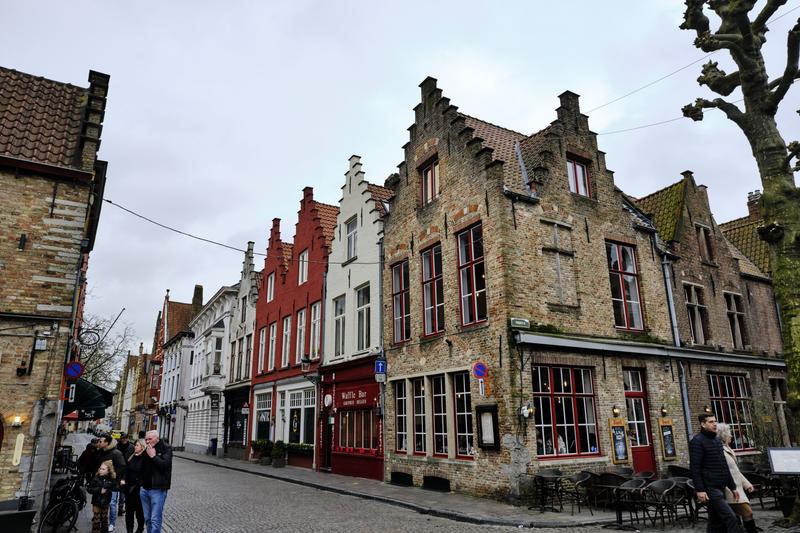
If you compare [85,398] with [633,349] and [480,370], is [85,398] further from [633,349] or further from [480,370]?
[633,349]

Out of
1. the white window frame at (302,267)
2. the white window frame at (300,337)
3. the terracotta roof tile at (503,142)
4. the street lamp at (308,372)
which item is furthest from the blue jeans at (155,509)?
the white window frame at (302,267)

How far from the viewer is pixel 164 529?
10.0 m

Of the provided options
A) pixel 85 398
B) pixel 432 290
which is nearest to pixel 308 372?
pixel 85 398

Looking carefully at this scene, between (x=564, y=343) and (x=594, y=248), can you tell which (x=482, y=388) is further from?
(x=594, y=248)

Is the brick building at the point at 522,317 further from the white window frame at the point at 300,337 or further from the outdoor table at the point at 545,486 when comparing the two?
the white window frame at the point at 300,337

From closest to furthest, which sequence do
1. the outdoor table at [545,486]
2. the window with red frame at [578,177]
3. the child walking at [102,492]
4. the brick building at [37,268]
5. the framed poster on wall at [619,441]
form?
the child walking at [102,492]
the brick building at [37,268]
the outdoor table at [545,486]
the framed poster on wall at [619,441]
the window with red frame at [578,177]

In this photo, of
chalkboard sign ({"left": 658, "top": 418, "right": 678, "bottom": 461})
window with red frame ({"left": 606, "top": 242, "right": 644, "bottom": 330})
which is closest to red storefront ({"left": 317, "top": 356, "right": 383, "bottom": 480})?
window with red frame ({"left": 606, "top": 242, "right": 644, "bottom": 330})

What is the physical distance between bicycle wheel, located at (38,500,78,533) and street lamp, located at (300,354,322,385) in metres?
12.1

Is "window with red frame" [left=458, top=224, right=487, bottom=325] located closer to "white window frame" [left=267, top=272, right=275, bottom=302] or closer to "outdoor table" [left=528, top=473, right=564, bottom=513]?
"outdoor table" [left=528, top=473, right=564, bottom=513]

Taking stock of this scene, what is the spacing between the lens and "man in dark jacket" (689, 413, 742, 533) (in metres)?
6.75

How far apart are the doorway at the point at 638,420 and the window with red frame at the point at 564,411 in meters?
1.49

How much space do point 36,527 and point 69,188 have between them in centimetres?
707

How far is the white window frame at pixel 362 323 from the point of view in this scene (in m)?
19.2

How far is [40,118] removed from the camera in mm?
13430
